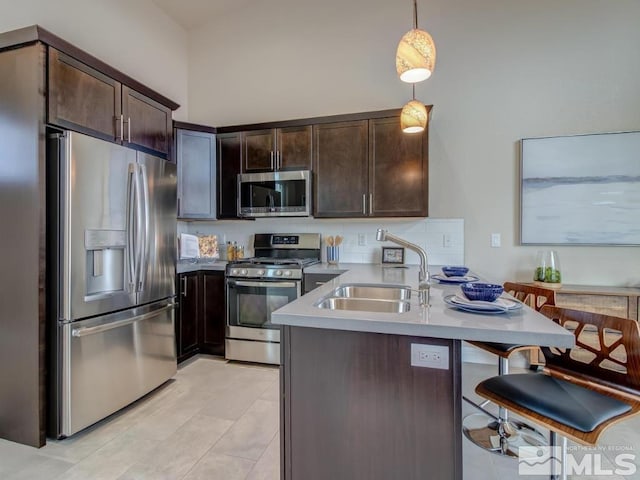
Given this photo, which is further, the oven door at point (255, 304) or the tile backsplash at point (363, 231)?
the tile backsplash at point (363, 231)

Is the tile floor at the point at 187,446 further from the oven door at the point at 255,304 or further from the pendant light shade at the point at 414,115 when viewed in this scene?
the pendant light shade at the point at 414,115

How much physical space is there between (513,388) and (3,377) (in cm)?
279

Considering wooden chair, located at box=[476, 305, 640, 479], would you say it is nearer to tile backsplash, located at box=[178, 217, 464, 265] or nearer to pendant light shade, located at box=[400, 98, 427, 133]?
pendant light shade, located at box=[400, 98, 427, 133]

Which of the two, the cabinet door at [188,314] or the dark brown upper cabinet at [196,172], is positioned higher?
the dark brown upper cabinet at [196,172]

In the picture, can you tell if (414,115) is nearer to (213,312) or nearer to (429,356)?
(429,356)

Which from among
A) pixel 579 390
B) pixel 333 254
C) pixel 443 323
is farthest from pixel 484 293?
pixel 333 254

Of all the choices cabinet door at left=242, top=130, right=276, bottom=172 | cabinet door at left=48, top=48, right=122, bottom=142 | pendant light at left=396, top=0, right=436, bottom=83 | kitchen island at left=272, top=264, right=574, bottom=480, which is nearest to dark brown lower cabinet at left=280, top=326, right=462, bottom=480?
kitchen island at left=272, top=264, right=574, bottom=480

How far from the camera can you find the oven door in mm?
3062

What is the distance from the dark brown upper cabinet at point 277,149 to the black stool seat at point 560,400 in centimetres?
246

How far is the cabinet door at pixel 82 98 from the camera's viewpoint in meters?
1.96

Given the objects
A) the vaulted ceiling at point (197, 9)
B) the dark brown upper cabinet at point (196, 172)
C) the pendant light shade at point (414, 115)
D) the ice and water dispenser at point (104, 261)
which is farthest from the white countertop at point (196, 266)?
the vaulted ceiling at point (197, 9)

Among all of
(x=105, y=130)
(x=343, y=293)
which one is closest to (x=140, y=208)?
(x=105, y=130)

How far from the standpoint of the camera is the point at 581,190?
9.70 feet

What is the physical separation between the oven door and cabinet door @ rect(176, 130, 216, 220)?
85 cm
